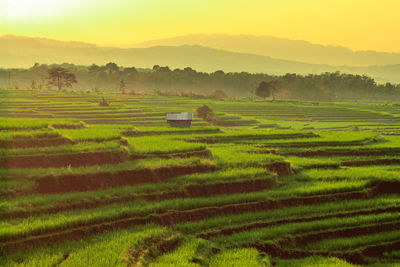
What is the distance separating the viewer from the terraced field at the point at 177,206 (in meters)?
10.0

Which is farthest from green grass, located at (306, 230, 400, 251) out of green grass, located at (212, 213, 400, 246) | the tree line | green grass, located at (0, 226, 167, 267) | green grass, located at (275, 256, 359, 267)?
the tree line

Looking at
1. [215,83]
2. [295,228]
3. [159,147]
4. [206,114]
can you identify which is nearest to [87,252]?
[295,228]

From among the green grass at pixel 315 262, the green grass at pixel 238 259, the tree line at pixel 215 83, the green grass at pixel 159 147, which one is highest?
the tree line at pixel 215 83

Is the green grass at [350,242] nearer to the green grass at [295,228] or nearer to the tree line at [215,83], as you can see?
the green grass at [295,228]

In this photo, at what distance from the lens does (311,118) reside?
Answer: 65.3 m

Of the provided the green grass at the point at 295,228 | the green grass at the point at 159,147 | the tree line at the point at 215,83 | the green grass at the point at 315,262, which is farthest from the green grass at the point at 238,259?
the tree line at the point at 215,83

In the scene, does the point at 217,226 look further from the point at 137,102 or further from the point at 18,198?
the point at 137,102

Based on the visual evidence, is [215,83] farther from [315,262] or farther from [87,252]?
[87,252]

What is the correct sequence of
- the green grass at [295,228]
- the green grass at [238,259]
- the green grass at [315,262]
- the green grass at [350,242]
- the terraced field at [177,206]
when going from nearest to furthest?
the green grass at [238,259] → the terraced field at [177,206] → the green grass at [315,262] → the green grass at [295,228] → the green grass at [350,242]

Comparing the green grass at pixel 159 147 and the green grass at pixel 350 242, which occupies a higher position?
the green grass at pixel 159 147

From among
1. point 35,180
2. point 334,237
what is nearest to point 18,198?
point 35,180

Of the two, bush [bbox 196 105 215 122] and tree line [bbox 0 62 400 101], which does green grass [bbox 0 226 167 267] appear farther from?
tree line [bbox 0 62 400 101]

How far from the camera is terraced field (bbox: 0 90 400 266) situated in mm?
10031

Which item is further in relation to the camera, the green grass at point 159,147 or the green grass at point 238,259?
the green grass at point 159,147
